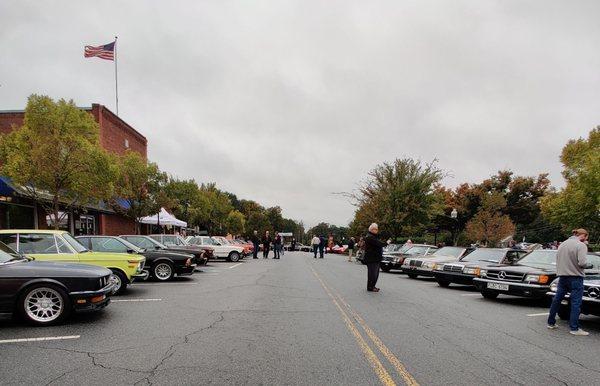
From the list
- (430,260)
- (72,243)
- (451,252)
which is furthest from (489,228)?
(72,243)

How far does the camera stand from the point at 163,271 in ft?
48.6

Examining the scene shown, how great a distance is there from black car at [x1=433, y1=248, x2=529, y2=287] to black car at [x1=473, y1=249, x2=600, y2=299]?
4.96ft

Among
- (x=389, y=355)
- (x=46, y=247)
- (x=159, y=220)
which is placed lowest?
(x=389, y=355)

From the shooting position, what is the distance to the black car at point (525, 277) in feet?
34.6

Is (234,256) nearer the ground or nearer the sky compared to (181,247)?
nearer the ground

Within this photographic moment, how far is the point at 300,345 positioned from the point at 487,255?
10613 millimetres

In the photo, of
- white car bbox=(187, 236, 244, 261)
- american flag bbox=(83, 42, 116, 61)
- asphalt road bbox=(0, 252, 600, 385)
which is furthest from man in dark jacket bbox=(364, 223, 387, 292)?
american flag bbox=(83, 42, 116, 61)

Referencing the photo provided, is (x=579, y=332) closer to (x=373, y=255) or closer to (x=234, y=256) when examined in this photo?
(x=373, y=255)

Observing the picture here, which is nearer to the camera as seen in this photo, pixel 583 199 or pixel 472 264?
pixel 472 264

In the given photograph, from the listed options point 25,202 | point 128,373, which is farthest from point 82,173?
point 128,373

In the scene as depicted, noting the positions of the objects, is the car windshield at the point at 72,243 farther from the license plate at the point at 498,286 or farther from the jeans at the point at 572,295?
the license plate at the point at 498,286

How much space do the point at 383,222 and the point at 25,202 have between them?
73.0 ft

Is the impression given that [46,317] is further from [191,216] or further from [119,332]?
[191,216]

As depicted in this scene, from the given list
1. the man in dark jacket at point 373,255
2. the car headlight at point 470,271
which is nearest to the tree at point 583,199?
the car headlight at point 470,271
